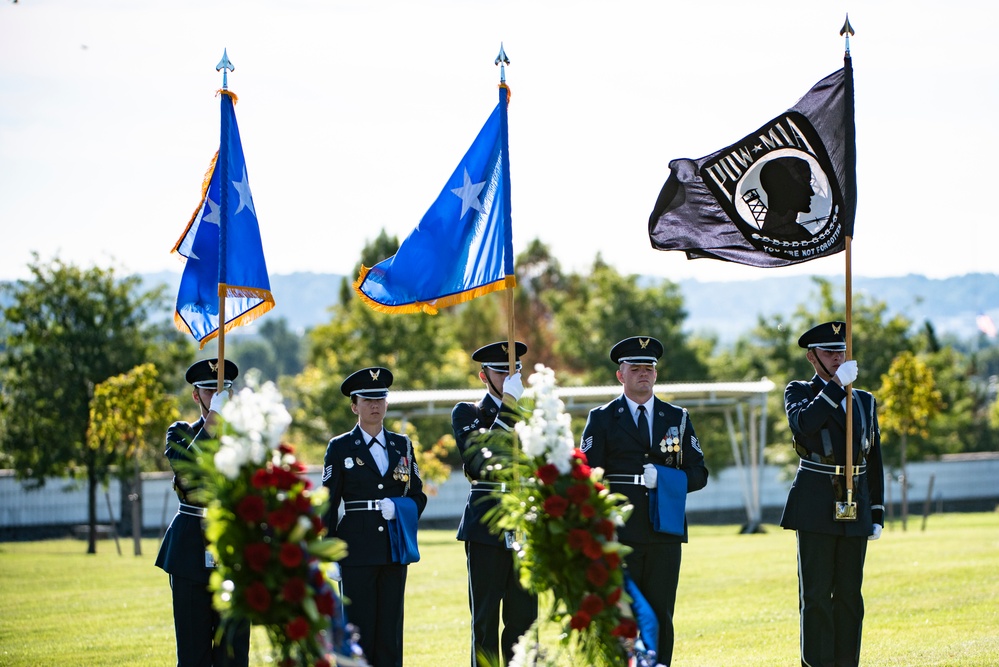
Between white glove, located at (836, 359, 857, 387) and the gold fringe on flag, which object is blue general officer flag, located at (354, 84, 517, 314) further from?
white glove, located at (836, 359, 857, 387)

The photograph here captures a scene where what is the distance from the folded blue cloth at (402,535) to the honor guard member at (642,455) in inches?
52.4

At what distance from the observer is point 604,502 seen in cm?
696

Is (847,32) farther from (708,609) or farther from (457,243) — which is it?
(708,609)

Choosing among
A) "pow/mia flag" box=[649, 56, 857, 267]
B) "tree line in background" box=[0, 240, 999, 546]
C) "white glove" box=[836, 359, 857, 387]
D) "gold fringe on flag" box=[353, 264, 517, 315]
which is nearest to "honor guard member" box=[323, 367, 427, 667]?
"gold fringe on flag" box=[353, 264, 517, 315]

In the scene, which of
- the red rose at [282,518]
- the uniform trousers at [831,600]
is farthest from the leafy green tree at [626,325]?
the red rose at [282,518]

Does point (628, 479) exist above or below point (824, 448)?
below

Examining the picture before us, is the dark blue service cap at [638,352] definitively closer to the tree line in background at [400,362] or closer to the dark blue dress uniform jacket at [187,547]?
the dark blue dress uniform jacket at [187,547]

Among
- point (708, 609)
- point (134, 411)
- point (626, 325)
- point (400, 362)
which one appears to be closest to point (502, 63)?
point (708, 609)

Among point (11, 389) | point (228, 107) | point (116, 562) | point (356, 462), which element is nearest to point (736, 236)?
point (356, 462)

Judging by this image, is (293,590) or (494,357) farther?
(494,357)

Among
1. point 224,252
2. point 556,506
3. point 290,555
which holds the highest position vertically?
point 224,252

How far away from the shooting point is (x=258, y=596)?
5945 millimetres

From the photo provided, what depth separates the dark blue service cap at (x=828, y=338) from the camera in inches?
360

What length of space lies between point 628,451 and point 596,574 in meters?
2.20
